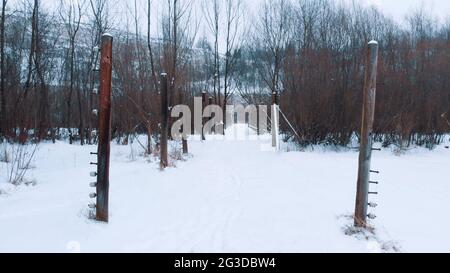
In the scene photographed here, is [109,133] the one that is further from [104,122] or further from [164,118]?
[164,118]

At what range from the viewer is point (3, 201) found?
4512 millimetres

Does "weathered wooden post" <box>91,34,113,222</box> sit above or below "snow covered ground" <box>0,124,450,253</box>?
above

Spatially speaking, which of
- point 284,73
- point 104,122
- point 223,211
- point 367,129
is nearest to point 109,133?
point 104,122

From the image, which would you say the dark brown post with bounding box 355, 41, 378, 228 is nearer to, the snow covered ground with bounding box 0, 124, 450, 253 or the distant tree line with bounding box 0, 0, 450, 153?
the snow covered ground with bounding box 0, 124, 450, 253

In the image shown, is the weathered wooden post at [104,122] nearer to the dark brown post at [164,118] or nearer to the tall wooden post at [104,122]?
the tall wooden post at [104,122]

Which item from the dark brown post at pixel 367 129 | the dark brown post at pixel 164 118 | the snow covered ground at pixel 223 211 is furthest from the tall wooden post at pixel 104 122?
the dark brown post at pixel 164 118

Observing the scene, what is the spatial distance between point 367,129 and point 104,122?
2.61m

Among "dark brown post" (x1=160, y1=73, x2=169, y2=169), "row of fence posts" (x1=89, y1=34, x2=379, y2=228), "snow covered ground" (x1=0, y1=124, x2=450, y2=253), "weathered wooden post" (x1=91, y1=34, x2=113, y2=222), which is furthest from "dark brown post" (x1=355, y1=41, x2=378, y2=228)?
"dark brown post" (x1=160, y1=73, x2=169, y2=169)

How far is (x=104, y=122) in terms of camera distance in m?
3.73

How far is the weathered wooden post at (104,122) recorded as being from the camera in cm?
371

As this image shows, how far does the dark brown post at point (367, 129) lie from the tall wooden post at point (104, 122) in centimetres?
255

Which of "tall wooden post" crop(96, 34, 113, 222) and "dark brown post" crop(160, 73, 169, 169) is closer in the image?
"tall wooden post" crop(96, 34, 113, 222)

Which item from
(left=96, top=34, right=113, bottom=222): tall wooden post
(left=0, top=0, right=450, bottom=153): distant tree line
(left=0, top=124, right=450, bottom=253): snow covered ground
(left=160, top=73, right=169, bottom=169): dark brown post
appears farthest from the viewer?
(left=0, top=0, right=450, bottom=153): distant tree line

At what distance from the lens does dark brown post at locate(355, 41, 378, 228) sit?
3918 millimetres
